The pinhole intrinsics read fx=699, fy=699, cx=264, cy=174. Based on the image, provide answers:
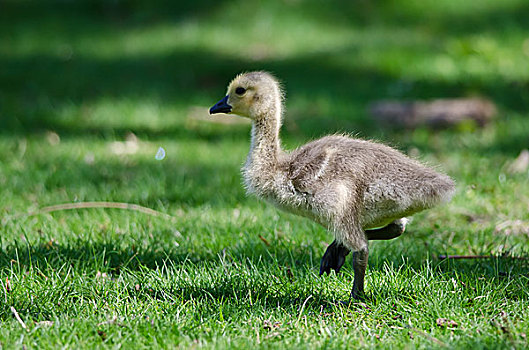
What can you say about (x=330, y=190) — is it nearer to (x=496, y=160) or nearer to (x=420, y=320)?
(x=420, y=320)

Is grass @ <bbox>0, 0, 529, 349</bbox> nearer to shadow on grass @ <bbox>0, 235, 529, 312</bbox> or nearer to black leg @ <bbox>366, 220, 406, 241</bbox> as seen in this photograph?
shadow on grass @ <bbox>0, 235, 529, 312</bbox>

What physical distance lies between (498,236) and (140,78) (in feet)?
→ 24.5

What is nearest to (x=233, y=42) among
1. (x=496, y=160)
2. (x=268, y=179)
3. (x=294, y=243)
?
(x=496, y=160)

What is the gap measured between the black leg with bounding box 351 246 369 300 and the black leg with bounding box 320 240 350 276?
275 millimetres

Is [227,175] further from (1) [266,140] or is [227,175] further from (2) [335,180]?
(2) [335,180]

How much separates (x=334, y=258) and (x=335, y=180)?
602 millimetres

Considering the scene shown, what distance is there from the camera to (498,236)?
5418mm

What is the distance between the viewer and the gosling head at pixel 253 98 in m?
4.38

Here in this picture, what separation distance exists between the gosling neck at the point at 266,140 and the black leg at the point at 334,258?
652mm

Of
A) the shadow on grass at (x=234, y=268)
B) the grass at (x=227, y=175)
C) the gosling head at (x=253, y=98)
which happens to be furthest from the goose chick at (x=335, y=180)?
the grass at (x=227, y=175)

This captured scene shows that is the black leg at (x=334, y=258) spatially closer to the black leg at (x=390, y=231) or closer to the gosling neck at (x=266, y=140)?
the black leg at (x=390, y=231)

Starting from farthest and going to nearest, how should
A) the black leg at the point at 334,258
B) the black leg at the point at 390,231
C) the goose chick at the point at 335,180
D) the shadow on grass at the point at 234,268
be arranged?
the black leg at the point at 390,231
the black leg at the point at 334,258
the shadow on grass at the point at 234,268
the goose chick at the point at 335,180

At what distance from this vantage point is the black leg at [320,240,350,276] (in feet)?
14.5

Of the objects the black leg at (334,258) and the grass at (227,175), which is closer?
the grass at (227,175)
